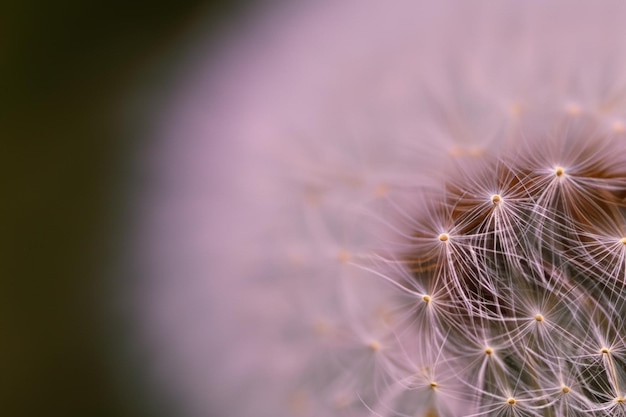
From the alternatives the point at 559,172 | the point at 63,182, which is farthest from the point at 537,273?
the point at 63,182

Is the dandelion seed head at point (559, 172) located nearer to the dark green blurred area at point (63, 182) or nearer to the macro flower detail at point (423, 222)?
the macro flower detail at point (423, 222)

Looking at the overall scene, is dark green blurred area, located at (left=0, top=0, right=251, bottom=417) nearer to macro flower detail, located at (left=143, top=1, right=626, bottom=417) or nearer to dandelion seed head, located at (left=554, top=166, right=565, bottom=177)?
macro flower detail, located at (left=143, top=1, right=626, bottom=417)

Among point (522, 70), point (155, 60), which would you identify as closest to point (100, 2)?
point (155, 60)

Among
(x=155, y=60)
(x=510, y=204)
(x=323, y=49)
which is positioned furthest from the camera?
(x=155, y=60)

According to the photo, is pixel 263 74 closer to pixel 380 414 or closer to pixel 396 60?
pixel 396 60

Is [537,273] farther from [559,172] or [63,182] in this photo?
[63,182]

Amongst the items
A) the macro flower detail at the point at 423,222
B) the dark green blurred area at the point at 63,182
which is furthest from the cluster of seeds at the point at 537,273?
the dark green blurred area at the point at 63,182
